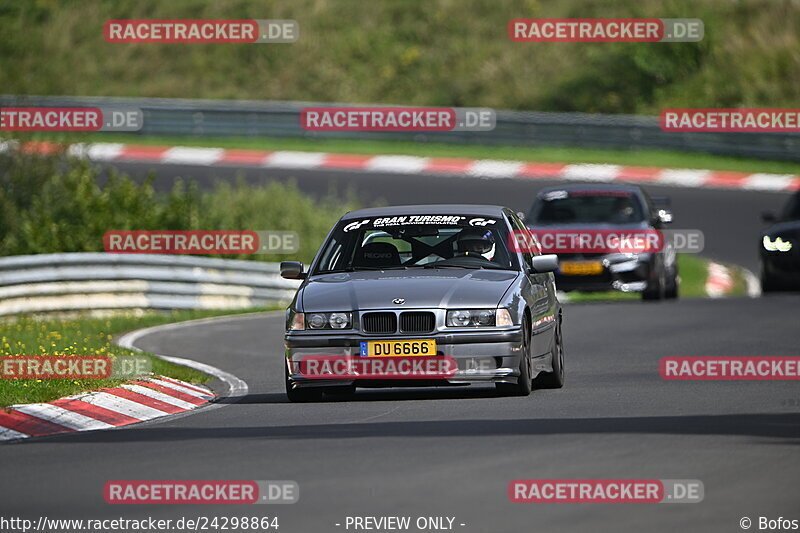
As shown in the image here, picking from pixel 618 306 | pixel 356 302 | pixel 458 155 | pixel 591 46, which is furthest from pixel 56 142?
pixel 591 46

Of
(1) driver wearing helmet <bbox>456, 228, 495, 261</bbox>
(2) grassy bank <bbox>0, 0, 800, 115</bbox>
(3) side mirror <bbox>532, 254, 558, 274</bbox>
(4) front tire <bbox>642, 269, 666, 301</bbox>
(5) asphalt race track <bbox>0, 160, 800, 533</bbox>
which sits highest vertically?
(2) grassy bank <bbox>0, 0, 800, 115</bbox>

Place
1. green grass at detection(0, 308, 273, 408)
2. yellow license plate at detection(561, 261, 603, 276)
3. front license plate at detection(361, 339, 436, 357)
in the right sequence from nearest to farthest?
front license plate at detection(361, 339, 436, 357)
green grass at detection(0, 308, 273, 408)
yellow license plate at detection(561, 261, 603, 276)

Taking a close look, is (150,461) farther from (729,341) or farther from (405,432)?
(729,341)

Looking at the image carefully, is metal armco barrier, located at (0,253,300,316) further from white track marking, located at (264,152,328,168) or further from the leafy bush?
white track marking, located at (264,152,328,168)

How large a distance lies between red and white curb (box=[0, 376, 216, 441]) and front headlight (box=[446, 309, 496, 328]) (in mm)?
2192

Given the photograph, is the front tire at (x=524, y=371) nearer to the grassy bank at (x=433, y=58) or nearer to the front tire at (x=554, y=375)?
the front tire at (x=554, y=375)

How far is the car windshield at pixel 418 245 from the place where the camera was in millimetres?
13375

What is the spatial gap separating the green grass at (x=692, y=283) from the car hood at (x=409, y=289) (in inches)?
586

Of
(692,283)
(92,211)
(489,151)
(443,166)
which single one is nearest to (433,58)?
(489,151)

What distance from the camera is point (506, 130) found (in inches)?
1677

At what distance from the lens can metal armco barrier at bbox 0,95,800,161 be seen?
1599 inches

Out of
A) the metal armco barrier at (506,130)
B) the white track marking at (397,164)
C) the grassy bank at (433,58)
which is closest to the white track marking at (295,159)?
the white track marking at (397,164)

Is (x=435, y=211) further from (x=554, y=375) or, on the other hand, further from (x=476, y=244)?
(x=554, y=375)

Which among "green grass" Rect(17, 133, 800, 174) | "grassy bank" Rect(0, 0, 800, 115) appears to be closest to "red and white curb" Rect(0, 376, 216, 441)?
"green grass" Rect(17, 133, 800, 174)
